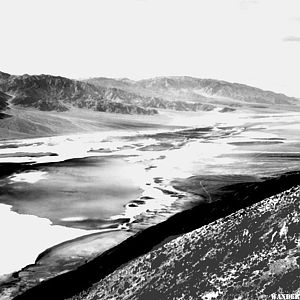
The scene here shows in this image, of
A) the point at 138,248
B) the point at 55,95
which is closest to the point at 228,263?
the point at 138,248

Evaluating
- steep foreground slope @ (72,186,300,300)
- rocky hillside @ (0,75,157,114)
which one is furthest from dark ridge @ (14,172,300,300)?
rocky hillside @ (0,75,157,114)

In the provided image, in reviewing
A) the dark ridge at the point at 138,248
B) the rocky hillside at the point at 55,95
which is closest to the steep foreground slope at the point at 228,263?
the dark ridge at the point at 138,248

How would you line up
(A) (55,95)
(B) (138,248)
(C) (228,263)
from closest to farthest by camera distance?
1. (C) (228,263)
2. (B) (138,248)
3. (A) (55,95)

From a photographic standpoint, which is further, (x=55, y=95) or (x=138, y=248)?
(x=55, y=95)

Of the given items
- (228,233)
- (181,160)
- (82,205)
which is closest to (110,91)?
(181,160)

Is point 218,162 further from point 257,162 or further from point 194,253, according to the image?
point 194,253

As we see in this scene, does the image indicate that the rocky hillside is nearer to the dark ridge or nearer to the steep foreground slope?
the dark ridge

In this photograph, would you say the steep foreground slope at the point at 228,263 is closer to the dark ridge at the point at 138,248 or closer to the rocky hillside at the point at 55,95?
the dark ridge at the point at 138,248

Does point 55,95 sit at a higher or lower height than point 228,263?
higher

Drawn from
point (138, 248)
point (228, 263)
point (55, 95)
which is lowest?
point (138, 248)

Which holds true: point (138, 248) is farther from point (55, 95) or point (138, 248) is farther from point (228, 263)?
point (55, 95)
